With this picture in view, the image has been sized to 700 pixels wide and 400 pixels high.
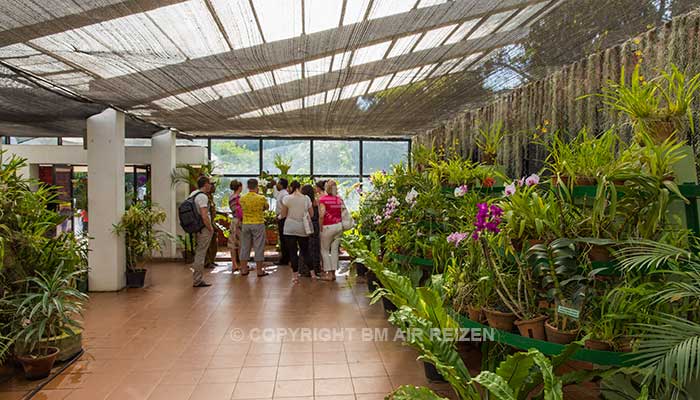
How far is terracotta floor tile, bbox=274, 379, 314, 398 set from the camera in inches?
123

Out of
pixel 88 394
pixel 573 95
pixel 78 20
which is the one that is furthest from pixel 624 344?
pixel 78 20

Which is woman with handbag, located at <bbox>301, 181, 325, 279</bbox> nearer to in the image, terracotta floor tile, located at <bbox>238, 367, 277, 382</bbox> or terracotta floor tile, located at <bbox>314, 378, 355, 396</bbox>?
terracotta floor tile, located at <bbox>238, 367, 277, 382</bbox>

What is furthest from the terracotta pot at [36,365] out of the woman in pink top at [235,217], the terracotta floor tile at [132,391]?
the woman in pink top at [235,217]

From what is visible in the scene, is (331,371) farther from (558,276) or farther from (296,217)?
(296,217)

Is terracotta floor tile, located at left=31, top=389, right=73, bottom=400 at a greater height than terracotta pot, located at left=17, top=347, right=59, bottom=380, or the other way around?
terracotta pot, located at left=17, top=347, right=59, bottom=380

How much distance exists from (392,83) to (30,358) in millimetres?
3894

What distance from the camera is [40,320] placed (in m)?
3.49

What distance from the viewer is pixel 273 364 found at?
3.67 metres

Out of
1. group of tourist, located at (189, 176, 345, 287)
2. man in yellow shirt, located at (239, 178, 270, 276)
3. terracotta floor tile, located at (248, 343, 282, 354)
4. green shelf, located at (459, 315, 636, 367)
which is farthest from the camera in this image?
man in yellow shirt, located at (239, 178, 270, 276)

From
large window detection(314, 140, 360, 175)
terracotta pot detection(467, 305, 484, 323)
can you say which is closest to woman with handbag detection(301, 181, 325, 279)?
large window detection(314, 140, 360, 175)

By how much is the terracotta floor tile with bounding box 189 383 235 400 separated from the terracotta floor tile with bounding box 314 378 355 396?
0.57 m

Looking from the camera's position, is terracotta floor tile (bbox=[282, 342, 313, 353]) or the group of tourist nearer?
terracotta floor tile (bbox=[282, 342, 313, 353])

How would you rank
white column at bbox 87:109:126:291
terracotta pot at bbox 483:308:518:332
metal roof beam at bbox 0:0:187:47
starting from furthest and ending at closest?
1. white column at bbox 87:109:126:291
2. metal roof beam at bbox 0:0:187:47
3. terracotta pot at bbox 483:308:518:332

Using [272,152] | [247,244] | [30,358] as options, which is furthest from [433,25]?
[272,152]
